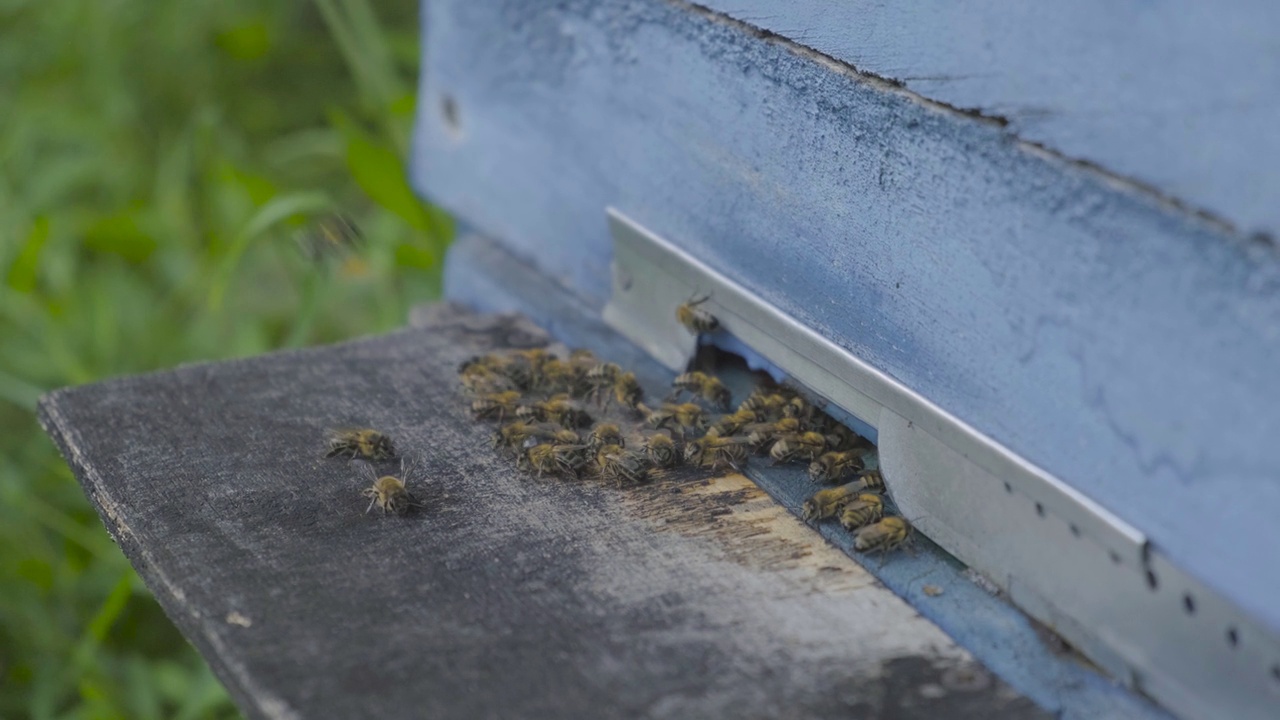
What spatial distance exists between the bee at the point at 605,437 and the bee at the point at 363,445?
30 centimetres

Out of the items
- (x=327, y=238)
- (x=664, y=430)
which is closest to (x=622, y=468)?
(x=664, y=430)

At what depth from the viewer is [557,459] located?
180cm

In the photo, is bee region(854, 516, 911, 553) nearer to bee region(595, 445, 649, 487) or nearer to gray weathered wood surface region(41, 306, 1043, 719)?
gray weathered wood surface region(41, 306, 1043, 719)

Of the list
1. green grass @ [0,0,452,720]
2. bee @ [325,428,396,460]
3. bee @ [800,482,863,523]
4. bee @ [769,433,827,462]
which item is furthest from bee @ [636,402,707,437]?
green grass @ [0,0,452,720]

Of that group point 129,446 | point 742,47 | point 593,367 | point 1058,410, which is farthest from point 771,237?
point 129,446

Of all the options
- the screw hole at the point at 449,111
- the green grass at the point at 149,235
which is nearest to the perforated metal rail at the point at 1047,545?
the screw hole at the point at 449,111

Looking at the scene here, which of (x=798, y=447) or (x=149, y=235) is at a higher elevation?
(x=798, y=447)

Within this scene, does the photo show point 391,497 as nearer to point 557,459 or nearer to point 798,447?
point 557,459

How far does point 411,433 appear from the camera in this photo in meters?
1.96

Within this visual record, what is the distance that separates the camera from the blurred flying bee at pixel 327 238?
320cm

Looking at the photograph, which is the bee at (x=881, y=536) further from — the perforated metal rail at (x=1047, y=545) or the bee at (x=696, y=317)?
the bee at (x=696, y=317)

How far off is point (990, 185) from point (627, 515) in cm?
65

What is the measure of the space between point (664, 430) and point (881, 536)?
17.7 inches

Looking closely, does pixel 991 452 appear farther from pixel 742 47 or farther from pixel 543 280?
pixel 543 280
